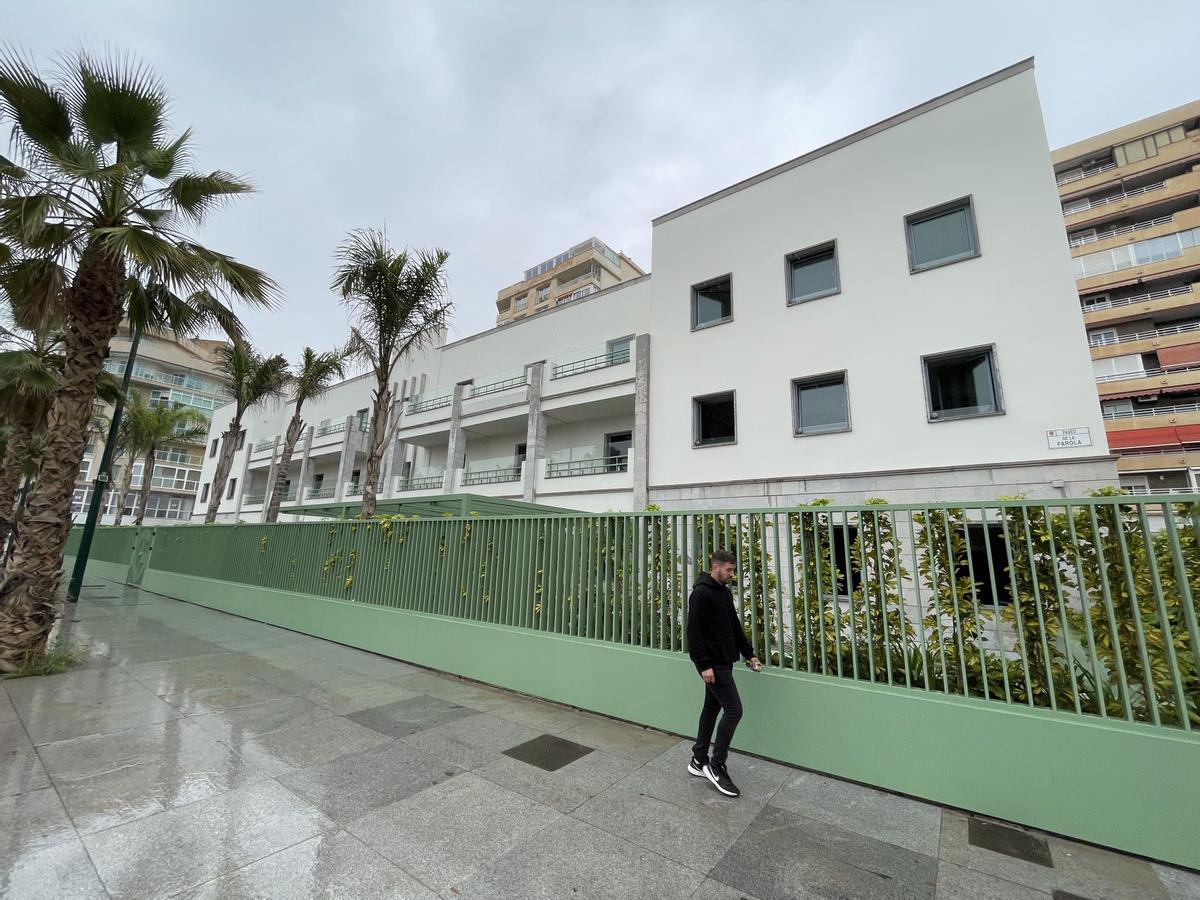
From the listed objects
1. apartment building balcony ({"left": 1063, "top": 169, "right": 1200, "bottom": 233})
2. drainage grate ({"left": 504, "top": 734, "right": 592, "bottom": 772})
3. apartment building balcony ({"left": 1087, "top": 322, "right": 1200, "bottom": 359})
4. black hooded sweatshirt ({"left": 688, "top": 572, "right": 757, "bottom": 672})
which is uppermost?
apartment building balcony ({"left": 1063, "top": 169, "right": 1200, "bottom": 233})

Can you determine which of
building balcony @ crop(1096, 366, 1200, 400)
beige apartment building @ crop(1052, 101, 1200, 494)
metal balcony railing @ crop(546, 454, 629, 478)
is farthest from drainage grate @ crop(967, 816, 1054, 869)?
beige apartment building @ crop(1052, 101, 1200, 494)

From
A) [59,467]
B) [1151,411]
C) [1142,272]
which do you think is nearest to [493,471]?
[59,467]

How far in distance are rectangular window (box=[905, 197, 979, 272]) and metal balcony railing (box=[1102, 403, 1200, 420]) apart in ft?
87.6

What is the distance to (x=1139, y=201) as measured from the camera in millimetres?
29172

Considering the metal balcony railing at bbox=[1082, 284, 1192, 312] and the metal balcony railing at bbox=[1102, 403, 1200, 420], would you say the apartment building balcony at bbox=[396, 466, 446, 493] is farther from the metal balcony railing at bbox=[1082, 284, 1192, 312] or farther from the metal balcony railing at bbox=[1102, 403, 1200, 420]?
the metal balcony railing at bbox=[1082, 284, 1192, 312]

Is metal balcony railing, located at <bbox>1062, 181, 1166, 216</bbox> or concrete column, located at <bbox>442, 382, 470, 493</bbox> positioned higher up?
metal balcony railing, located at <bbox>1062, 181, 1166, 216</bbox>

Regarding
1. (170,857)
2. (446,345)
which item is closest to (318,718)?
(170,857)

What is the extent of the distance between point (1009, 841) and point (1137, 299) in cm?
3935

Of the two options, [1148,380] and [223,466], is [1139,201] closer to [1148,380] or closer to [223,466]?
[1148,380]

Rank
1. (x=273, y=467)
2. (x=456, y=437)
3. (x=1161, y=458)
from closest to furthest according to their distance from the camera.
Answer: (x=456, y=437) → (x=1161, y=458) → (x=273, y=467)

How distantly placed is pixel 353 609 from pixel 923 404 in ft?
38.8

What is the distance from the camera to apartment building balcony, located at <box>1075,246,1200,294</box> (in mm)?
27281

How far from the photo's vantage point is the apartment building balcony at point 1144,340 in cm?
2669

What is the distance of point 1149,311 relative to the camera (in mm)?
27516
